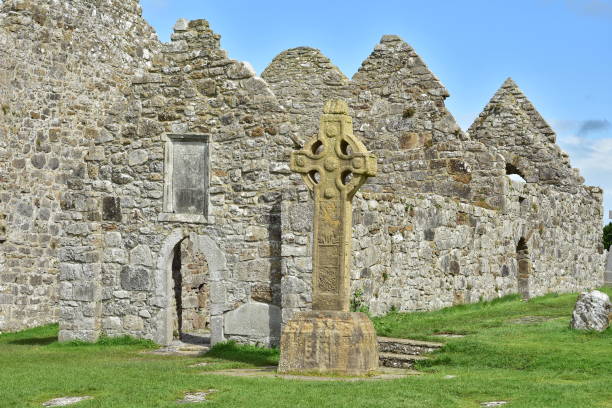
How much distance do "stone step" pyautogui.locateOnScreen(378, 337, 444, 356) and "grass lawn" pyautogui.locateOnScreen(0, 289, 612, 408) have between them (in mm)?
255

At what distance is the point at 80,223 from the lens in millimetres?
17016

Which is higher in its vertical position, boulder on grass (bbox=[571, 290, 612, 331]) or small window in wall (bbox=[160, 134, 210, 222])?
small window in wall (bbox=[160, 134, 210, 222])

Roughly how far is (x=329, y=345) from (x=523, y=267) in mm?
12163

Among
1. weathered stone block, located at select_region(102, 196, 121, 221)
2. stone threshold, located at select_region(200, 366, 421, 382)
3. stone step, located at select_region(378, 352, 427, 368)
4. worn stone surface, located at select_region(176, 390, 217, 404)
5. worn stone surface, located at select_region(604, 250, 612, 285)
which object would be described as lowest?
worn stone surface, located at select_region(176, 390, 217, 404)

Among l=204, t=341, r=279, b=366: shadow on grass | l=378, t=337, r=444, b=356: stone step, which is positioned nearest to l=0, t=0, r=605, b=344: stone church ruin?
l=204, t=341, r=279, b=366: shadow on grass

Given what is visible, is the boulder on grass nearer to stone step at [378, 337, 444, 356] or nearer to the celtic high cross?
stone step at [378, 337, 444, 356]

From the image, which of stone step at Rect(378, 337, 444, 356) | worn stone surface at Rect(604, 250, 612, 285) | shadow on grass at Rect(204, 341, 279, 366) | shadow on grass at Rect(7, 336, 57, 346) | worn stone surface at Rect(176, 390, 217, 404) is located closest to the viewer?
worn stone surface at Rect(176, 390, 217, 404)

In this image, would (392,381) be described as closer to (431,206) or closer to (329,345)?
(329,345)

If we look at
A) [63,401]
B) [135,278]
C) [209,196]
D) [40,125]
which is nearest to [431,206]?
[209,196]

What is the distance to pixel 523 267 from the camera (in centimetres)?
2278

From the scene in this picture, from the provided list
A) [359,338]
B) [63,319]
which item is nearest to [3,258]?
[63,319]

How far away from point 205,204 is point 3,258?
19.4ft

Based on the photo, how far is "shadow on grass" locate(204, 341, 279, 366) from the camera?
14.1 m

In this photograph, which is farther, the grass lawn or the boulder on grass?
the boulder on grass
